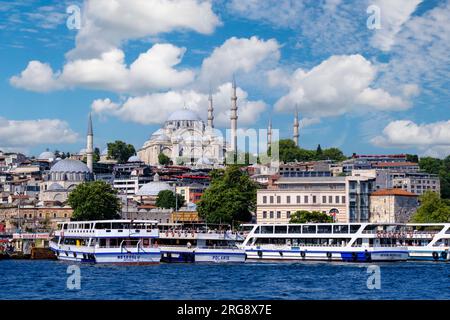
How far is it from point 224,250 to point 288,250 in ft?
13.0

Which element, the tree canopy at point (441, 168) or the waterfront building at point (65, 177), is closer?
the tree canopy at point (441, 168)

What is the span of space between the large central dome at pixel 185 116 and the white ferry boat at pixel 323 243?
93144 mm

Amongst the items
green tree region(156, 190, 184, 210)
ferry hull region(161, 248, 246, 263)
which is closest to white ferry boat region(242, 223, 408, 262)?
ferry hull region(161, 248, 246, 263)

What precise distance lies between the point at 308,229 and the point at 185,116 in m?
95.7

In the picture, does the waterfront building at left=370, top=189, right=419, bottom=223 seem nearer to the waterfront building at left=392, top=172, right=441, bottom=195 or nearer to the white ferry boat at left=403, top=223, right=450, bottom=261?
the white ferry boat at left=403, top=223, right=450, bottom=261

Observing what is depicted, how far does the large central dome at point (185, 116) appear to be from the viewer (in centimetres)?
13962

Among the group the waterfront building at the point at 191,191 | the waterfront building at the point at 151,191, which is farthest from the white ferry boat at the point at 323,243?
the waterfront building at the point at 151,191

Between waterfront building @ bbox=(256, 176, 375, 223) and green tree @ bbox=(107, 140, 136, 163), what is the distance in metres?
70.7

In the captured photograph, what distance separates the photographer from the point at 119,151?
136 metres

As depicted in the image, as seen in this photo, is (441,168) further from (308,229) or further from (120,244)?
(120,244)

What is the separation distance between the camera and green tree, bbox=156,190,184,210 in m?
87.2

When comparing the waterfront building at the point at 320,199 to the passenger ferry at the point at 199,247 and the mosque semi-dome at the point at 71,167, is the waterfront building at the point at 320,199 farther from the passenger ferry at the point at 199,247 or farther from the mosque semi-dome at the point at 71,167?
the mosque semi-dome at the point at 71,167
